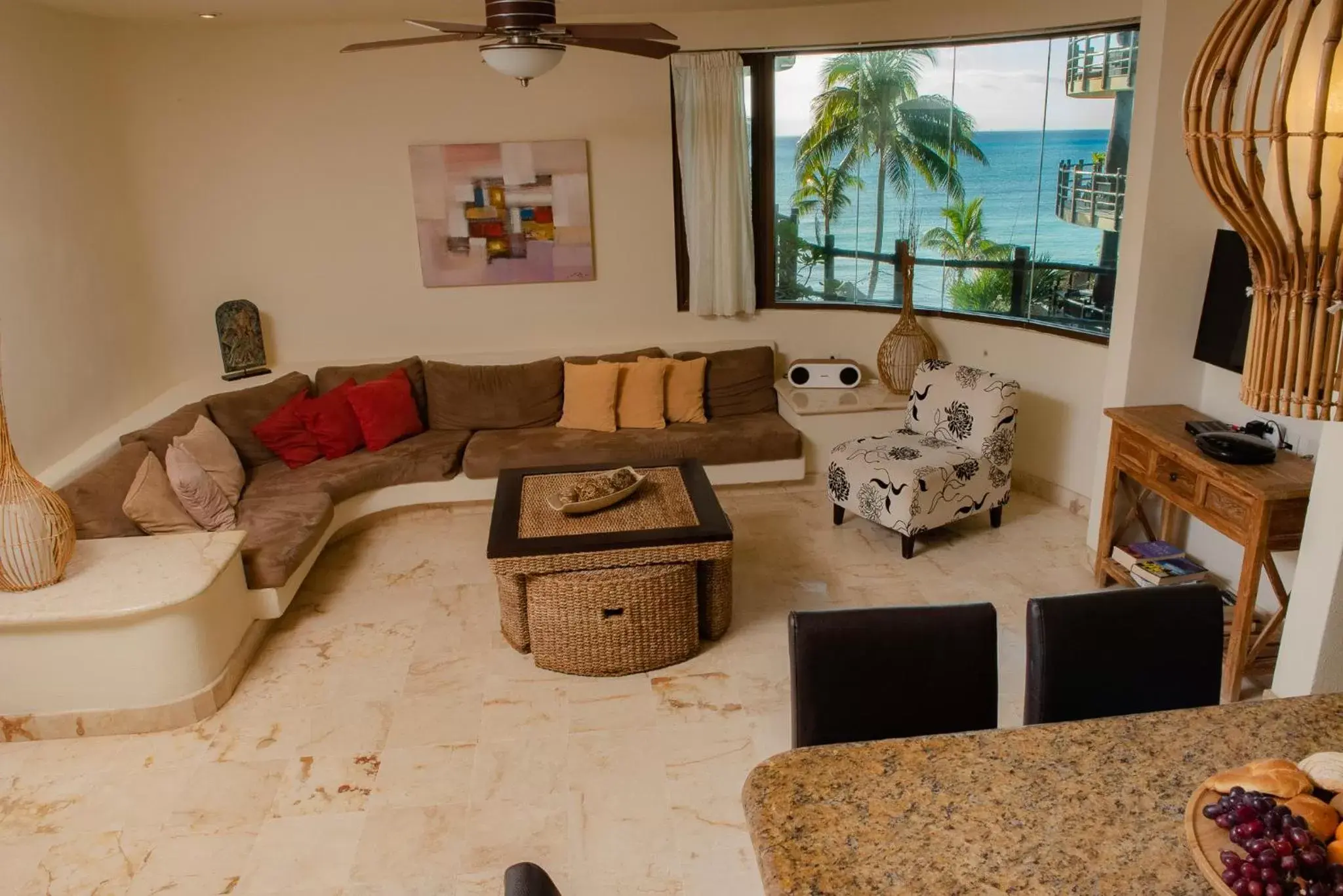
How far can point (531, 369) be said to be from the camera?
573 cm

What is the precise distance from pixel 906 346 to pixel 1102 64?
5.74ft

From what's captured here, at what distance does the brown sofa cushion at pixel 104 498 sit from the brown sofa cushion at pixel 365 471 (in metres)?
0.67

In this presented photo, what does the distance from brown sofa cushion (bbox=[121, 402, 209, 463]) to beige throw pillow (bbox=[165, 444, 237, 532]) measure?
158mm

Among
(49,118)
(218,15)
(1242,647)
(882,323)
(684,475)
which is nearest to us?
(1242,647)

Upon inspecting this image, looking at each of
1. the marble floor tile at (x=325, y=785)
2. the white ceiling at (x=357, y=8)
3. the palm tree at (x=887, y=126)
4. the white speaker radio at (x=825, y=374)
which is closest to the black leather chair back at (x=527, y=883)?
the marble floor tile at (x=325, y=785)

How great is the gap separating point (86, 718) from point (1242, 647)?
3.99 meters

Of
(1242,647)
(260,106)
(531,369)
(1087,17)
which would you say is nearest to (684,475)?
(531,369)

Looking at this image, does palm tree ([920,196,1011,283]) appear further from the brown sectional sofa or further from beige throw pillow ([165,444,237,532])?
beige throw pillow ([165,444,237,532])

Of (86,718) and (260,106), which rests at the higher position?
(260,106)

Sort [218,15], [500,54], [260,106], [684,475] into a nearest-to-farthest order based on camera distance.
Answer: [500,54], [684,475], [218,15], [260,106]

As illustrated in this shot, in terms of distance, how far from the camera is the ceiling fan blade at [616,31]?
3098 mm

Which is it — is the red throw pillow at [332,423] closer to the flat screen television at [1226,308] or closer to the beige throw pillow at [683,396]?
the beige throw pillow at [683,396]

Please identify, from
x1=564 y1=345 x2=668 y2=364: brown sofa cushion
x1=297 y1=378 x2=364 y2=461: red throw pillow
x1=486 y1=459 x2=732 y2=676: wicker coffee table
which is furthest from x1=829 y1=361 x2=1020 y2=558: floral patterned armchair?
x1=297 y1=378 x2=364 y2=461: red throw pillow

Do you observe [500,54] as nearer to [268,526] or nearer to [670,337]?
[268,526]
